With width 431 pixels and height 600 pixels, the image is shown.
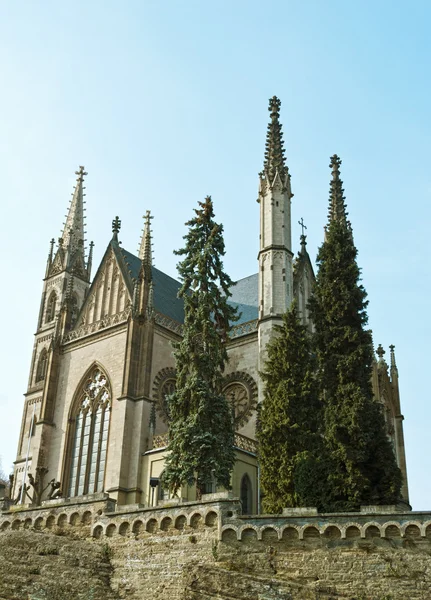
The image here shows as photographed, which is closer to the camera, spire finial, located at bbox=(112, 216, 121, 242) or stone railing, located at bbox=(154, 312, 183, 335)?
stone railing, located at bbox=(154, 312, 183, 335)

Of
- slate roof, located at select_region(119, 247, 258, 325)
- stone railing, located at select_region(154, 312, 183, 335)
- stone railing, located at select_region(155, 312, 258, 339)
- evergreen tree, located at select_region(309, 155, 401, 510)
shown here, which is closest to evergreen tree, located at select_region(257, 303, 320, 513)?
evergreen tree, located at select_region(309, 155, 401, 510)

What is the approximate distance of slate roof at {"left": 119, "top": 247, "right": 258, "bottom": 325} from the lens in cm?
4344

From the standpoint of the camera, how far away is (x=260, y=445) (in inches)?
1106

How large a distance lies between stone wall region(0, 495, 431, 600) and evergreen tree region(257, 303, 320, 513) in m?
3.93

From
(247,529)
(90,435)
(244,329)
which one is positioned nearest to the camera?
(247,529)

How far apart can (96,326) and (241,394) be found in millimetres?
8945

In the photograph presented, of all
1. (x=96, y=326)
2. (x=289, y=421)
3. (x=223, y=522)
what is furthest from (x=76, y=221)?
(x=223, y=522)

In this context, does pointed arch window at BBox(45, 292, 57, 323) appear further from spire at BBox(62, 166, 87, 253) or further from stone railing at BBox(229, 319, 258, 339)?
stone railing at BBox(229, 319, 258, 339)

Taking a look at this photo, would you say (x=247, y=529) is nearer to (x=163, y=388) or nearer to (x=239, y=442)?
(x=239, y=442)

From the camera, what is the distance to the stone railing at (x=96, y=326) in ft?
134

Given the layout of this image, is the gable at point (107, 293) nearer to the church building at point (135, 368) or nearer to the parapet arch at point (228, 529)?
the church building at point (135, 368)

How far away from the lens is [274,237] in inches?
1501

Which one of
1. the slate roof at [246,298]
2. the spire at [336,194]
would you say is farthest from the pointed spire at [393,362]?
the spire at [336,194]

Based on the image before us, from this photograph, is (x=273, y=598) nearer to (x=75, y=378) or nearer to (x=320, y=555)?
(x=320, y=555)
